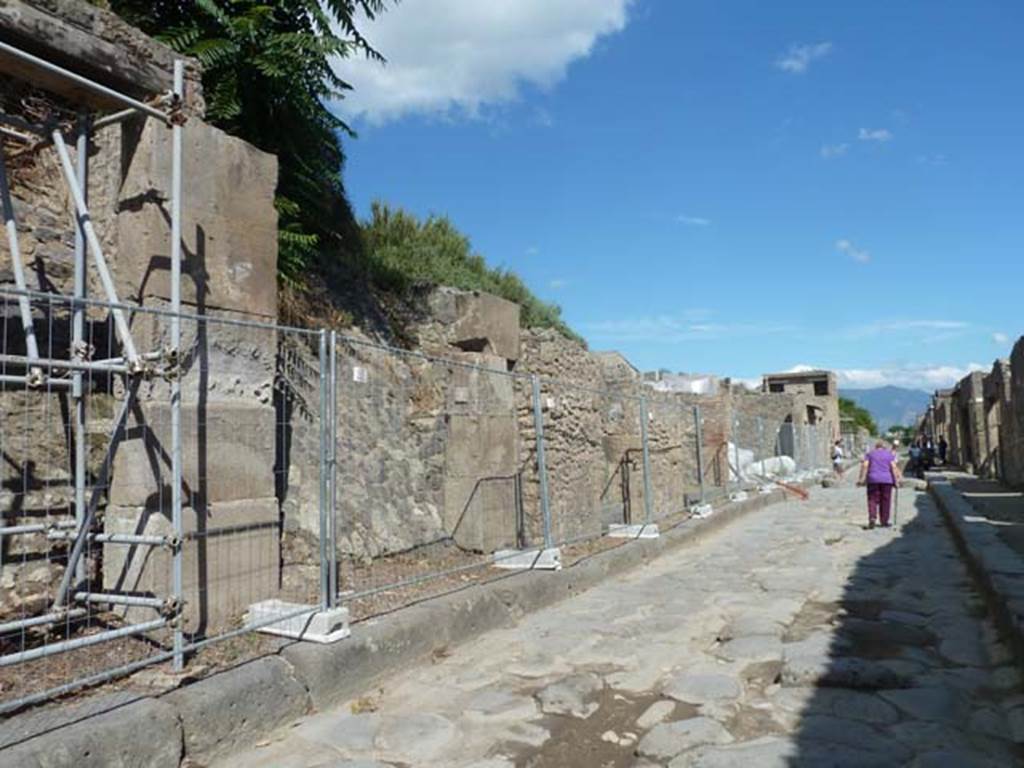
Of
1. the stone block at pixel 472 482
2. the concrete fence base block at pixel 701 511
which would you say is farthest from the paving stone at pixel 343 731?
the concrete fence base block at pixel 701 511

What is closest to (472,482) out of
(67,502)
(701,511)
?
(67,502)

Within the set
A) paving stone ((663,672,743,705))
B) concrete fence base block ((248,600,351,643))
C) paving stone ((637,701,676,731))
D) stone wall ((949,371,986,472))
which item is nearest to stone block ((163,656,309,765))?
concrete fence base block ((248,600,351,643))

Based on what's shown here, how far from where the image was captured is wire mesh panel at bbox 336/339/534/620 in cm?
671

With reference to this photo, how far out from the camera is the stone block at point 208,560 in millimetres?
4066

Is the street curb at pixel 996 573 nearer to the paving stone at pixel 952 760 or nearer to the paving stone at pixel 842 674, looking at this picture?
the paving stone at pixel 842 674

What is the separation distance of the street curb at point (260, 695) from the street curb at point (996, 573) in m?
3.18

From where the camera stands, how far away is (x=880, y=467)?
467 inches

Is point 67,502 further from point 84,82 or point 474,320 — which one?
point 474,320

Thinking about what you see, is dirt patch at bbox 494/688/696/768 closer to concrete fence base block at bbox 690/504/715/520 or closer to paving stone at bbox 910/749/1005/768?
paving stone at bbox 910/749/1005/768

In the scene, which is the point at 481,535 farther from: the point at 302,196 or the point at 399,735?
the point at 399,735

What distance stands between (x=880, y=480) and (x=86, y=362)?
1103 centimetres

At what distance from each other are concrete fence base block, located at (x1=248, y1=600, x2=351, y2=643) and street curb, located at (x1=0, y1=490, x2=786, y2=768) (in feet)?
0.28

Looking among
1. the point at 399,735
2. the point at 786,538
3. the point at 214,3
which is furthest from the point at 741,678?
the point at 786,538

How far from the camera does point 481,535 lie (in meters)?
7.70
